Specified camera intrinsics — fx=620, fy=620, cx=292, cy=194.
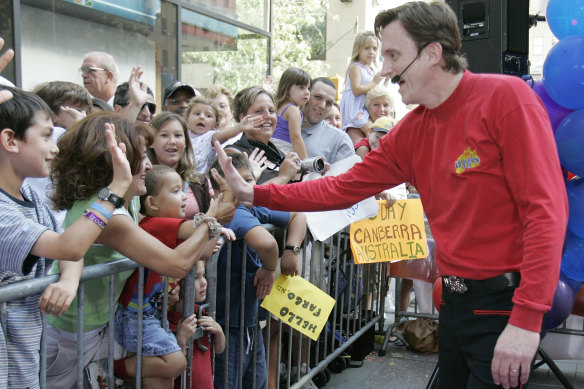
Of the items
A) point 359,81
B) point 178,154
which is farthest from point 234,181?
point 359,81

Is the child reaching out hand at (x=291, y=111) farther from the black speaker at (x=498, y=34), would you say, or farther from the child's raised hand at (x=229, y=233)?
the child's raised hand at (x=229, y=233)

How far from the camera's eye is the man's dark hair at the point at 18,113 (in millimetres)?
2295

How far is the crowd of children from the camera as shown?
7.28 feet

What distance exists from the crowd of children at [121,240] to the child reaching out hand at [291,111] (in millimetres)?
1021

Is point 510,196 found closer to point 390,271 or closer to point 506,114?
point 506,114

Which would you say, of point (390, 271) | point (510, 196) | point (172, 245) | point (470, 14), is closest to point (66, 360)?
point (172, 245)

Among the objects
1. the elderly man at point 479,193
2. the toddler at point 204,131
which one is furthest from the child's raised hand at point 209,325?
the toddler at point 204,131

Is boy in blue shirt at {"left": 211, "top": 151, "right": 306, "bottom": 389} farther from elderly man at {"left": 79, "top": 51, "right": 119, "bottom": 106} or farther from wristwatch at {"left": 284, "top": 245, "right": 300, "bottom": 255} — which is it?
elderly man at {"left": 79, "top": 51, "right": 119, "bottom": 106}

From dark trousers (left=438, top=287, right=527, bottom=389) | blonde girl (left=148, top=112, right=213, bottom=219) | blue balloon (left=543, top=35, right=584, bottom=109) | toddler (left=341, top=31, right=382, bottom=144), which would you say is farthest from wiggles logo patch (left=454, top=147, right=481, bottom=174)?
toddler (left=341, top=31, right=382, bottom=144)

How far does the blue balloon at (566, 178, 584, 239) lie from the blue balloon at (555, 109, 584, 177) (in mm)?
102

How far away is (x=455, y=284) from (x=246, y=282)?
1548mm

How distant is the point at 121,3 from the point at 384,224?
4.88 m

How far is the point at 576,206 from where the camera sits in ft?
11.4

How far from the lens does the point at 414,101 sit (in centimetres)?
257
